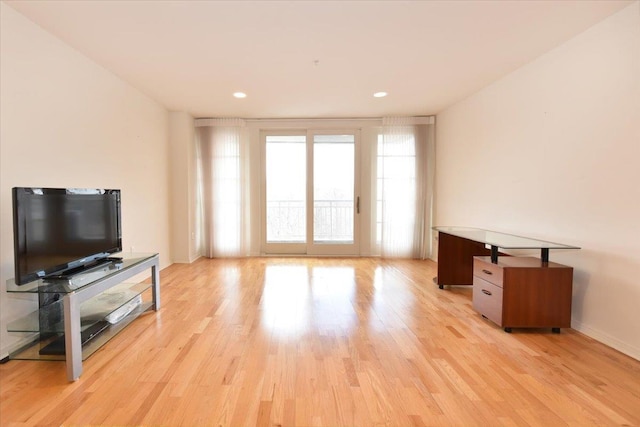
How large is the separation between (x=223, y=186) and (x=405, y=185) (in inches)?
126

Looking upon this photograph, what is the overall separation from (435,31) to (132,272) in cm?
320

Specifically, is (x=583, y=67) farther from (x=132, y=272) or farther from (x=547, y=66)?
(x=132, y=272)

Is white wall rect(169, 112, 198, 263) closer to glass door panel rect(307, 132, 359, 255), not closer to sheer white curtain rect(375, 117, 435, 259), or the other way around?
glass door panel rect(307, 132, 359, 255)

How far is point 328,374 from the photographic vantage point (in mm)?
1844

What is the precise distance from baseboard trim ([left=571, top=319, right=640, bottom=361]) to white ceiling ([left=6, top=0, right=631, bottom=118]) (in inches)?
94.6

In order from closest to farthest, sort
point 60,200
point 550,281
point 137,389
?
point 137,389, point 60,200, point 550,281

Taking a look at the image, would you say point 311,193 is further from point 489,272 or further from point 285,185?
point 489,272

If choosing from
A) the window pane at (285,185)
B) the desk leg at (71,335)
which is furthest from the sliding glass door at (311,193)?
the desk leg at (71,335)

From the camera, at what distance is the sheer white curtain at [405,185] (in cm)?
511

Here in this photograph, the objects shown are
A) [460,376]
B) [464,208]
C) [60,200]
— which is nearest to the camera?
[460,376]

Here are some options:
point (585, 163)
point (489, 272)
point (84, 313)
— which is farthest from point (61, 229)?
point (585, 163)

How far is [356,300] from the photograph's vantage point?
319 centimetres

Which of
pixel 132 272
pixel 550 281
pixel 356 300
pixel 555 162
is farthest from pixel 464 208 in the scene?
pixel 132 272

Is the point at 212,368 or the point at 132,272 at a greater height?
the point at 132,272
